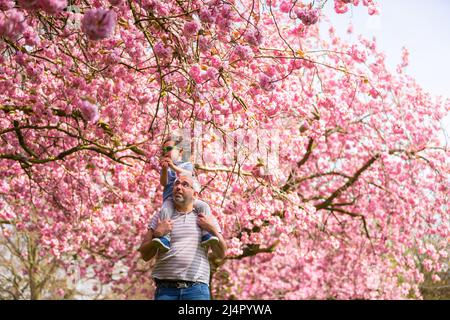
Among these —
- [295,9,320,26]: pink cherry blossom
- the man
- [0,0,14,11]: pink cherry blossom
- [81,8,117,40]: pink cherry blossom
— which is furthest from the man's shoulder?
[0,0,14,11]: pink cherry blossom

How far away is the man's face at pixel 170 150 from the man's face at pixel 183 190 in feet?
0.94

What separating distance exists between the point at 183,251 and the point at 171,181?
2.08 ft

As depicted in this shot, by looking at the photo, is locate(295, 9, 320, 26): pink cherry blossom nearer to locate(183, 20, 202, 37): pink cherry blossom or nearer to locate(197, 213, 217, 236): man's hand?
locate(183, 20, 202, 37): pink cherry blossom

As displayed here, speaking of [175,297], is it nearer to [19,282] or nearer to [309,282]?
[309,282]

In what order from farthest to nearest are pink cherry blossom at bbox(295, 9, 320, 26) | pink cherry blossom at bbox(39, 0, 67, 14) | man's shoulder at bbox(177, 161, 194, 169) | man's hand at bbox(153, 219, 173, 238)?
man's shoulder at bbox(177, 161, 194, 169) < pink cherry blossom at bbox(295, 9, 320, 26) < man's hand at bbox(153, 219, 173, 238) < pink cherry blossom at bbox(39, 0, 67, 14)

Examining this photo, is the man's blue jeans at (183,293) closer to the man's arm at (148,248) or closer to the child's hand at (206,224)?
the man's arm at (148,248)

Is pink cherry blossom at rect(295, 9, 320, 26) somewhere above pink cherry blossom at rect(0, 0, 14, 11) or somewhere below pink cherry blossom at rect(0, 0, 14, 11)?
above

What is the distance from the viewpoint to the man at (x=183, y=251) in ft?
11.0

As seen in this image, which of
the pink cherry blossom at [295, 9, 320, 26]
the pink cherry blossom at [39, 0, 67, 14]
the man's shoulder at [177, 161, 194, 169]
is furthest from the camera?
the man's shoulder at [177, 161, 194, 169]

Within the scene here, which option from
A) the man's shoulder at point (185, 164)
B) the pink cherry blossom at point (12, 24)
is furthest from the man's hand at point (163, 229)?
the pink cherry blossom at point (12, 24)

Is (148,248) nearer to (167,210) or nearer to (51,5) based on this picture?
(167,210)

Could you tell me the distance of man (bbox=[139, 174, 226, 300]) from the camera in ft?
11.0

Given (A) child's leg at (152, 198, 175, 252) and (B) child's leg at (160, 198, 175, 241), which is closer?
(A) child's leg at (152, 198, 175, 252)

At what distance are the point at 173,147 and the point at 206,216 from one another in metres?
0.62
